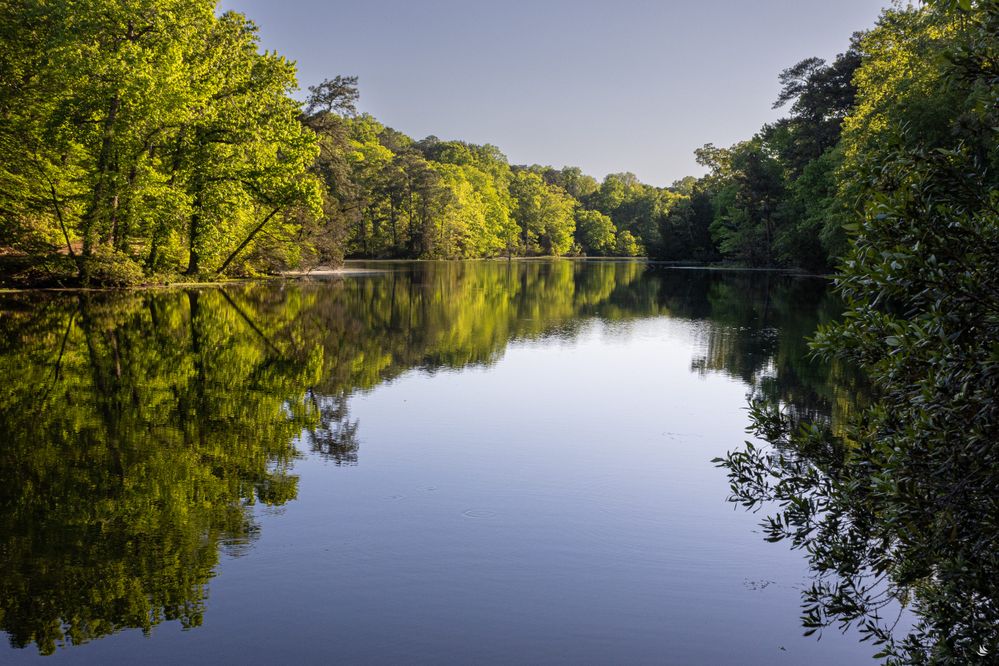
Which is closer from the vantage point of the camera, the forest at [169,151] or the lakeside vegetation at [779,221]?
the lakeside vegetation at [779,221]

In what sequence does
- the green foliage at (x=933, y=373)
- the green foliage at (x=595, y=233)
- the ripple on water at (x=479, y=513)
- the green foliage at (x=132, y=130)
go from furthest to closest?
the green foliage at (x=595, y=233) < the green foliage at (x=132, y=130) < the ripple on water at (x=479, y=513) < the green foliage at (x=933, y=373)

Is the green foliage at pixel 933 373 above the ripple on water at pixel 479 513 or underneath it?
above

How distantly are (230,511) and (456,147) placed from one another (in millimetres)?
128586

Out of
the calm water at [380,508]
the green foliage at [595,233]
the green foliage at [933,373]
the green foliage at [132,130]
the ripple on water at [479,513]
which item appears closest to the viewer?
the green foliage at [933,373]

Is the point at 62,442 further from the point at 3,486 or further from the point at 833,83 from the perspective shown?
the point at 833,83

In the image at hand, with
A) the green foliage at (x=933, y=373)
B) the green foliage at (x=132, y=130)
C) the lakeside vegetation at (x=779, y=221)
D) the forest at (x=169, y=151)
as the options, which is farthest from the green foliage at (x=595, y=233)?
the green foliage at (x=933, y=373)

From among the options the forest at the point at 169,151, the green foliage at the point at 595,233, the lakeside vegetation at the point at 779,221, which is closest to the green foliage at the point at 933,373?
the lakeside vegetation at the point at 779,221

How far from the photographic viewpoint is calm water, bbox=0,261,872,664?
18.4 feet

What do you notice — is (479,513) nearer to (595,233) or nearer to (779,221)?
(779,221)

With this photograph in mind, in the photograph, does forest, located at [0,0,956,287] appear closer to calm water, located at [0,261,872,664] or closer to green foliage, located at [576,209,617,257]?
calm water, located at [0,261,872,664]

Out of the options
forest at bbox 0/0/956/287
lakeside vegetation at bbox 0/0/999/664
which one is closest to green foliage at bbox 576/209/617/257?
lakeside vegetation at bbox 0/0/999/664

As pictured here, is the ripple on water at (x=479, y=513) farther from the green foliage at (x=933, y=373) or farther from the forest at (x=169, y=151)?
the forest at (x=169, y=151)

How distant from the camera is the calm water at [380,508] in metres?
5.60

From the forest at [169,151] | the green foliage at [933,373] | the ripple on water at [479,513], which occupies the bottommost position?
the ripple on water at [479,513]
